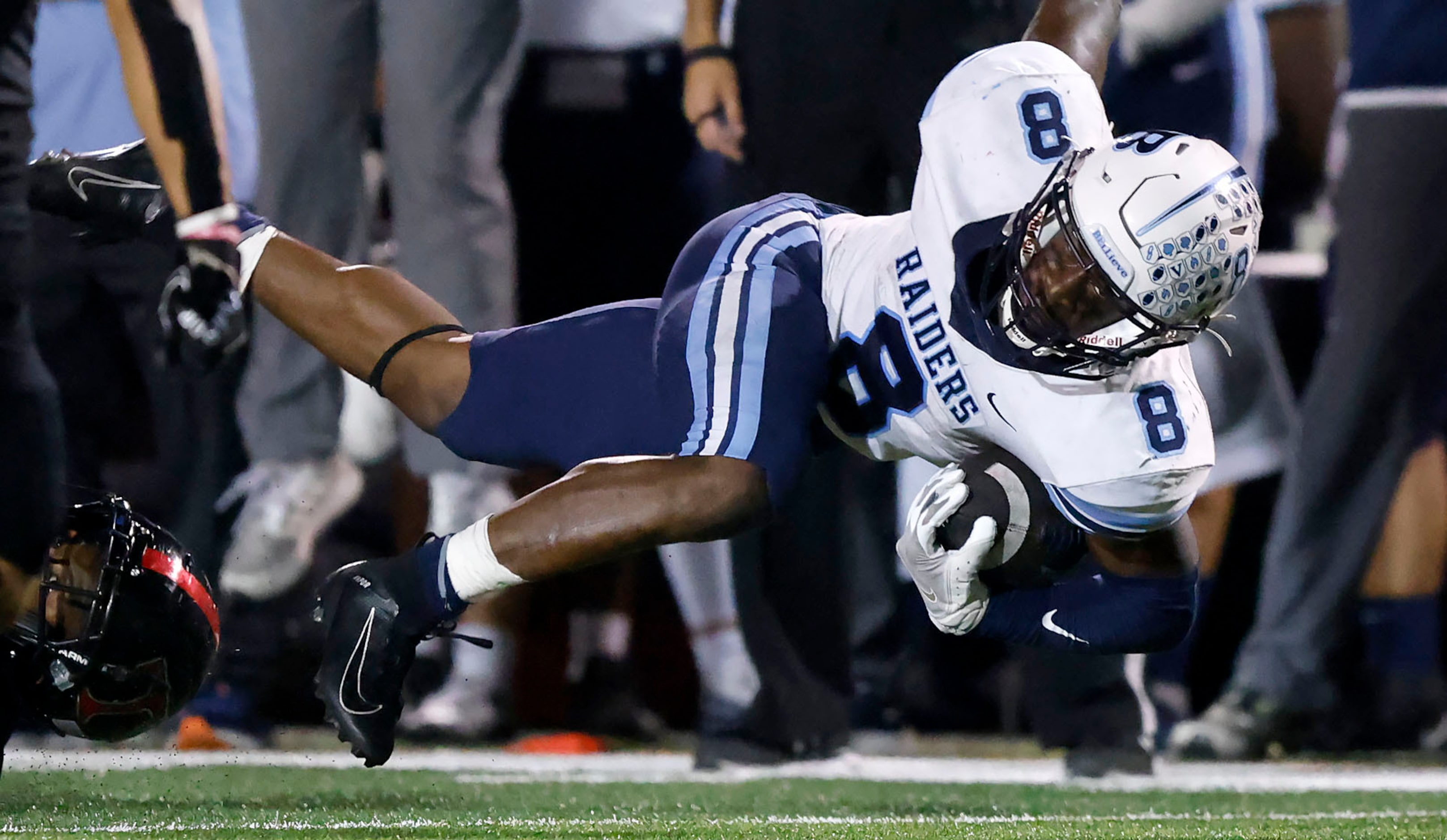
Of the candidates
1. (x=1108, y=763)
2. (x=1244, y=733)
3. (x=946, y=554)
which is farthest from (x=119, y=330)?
(x=1244, y=733)

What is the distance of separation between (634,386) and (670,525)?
42 centimetres

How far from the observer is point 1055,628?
2607mm

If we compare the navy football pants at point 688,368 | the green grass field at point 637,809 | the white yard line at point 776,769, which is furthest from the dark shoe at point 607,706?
the navy football pants at point 688,368

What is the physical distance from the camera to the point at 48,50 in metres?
3.81

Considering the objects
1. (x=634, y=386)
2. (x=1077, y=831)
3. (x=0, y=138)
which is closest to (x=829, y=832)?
(x=1077, y=831)

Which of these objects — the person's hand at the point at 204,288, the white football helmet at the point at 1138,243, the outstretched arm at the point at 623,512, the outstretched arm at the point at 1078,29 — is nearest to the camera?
the white football helmet at the point at 1138,243

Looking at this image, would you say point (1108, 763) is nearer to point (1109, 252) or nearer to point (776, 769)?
point (776, 769)

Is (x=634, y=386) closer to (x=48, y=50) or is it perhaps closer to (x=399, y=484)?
(x=399, y=484)

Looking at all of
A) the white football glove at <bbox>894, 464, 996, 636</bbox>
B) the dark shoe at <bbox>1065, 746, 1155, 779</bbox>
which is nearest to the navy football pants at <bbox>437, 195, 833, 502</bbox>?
the white football glove at <bbox>894, 464, 996, 636</bbox>

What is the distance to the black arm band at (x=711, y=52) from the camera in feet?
12.0

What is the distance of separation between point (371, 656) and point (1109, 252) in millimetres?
1156

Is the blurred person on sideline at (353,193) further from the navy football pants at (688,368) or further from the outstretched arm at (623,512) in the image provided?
the outstretched arm at (623,512)

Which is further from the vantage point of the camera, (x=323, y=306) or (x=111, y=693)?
(x=323, y=306)

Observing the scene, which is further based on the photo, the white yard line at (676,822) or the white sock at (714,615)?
the white sock at (714,615)
